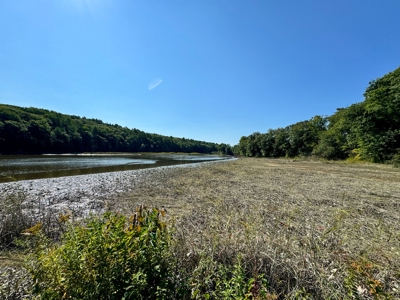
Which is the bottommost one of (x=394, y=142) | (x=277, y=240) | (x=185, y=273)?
(x=185, y=273)

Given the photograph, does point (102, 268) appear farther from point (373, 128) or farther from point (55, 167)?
point (373, 128)

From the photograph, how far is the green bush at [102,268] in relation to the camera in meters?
1.77

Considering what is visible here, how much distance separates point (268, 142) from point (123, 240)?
81452mm

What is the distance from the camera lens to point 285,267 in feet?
8.05

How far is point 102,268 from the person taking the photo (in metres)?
1.87

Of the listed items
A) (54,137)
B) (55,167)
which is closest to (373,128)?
(55,167)

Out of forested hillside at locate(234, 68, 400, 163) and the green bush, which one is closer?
the green bush

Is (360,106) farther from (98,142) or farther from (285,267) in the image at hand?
(98,142)

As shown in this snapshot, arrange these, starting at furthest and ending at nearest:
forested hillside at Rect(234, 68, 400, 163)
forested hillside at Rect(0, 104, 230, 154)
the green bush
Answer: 1. forested hillside at Rect(0, 104, 230, 154)
2. forested hillside at Rect(234, 68, 400, 163)
3. the green bush

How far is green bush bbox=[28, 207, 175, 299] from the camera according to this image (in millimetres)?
1773

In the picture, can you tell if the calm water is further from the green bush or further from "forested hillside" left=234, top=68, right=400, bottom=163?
"forested hillside" left=234, top=68, right=400, bottom=163

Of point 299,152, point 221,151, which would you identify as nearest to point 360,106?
point 299,152

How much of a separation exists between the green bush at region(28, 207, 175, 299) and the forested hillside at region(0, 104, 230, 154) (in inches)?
3521

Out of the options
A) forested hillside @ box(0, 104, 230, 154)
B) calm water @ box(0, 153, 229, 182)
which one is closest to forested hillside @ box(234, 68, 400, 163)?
calm water @ box(0, 153, 229, 182)
